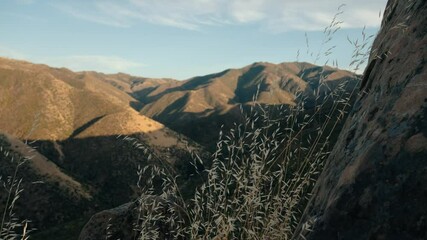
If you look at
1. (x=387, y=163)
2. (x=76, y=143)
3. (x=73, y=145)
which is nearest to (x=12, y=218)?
(x=387, y=163)

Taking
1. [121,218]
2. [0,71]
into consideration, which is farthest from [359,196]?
[0,71]

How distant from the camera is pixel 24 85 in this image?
17738cm

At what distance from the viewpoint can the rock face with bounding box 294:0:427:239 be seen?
2.93 m

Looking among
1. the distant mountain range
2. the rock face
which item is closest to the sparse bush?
the distant mountain range

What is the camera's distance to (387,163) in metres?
3.19

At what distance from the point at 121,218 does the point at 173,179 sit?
7255 millimetres

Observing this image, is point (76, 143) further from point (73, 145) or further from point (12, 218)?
point (12, 218)

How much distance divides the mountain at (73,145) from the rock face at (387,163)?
38.1 m

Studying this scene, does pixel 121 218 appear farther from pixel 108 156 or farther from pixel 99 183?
pixel 108 156

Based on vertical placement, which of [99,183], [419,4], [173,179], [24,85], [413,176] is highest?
[419,4]


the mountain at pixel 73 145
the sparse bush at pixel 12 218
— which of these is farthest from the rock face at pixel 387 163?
the mountain at pixel 73 145

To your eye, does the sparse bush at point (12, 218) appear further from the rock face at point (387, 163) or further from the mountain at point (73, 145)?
the mountain at point (73, 145)

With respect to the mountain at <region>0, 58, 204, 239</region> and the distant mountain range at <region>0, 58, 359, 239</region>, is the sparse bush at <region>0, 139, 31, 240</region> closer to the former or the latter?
the distant mountain range at <region>0, 58, 359, 239</region>

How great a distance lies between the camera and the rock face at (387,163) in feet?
9.61
